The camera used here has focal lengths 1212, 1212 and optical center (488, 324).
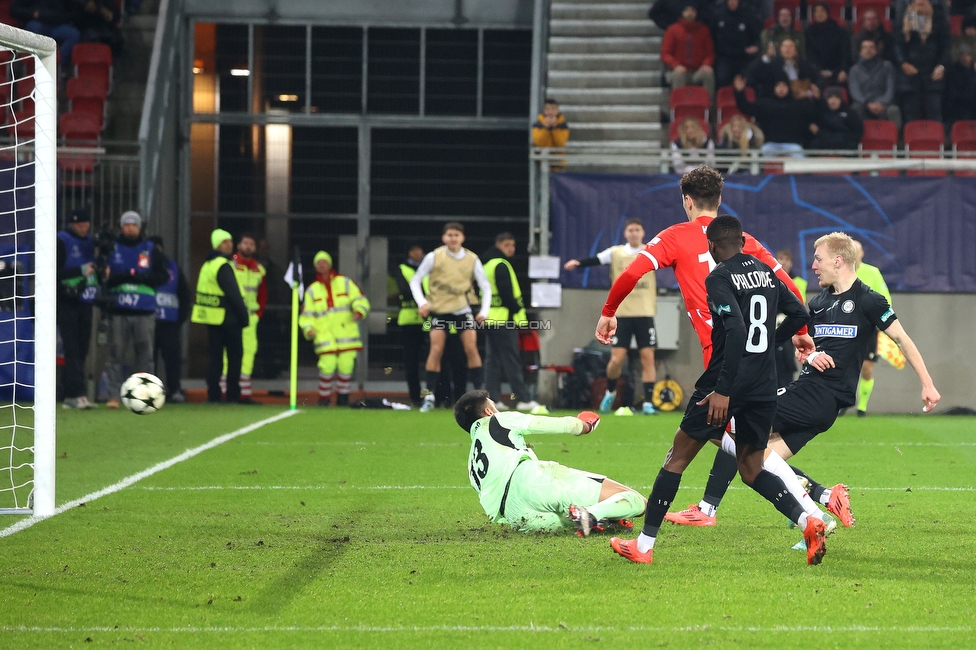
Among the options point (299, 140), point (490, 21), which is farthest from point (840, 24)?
point (299, 140)

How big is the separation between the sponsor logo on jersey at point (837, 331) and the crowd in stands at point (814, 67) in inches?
424

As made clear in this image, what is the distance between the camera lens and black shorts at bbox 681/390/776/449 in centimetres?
552

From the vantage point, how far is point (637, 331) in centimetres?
1452

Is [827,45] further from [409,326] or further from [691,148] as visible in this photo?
[409,326]

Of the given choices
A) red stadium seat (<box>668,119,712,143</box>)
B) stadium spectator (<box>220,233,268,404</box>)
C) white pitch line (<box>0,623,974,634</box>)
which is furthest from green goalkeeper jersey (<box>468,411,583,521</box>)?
red stadium seat (<box>668,119,712,143</box>)

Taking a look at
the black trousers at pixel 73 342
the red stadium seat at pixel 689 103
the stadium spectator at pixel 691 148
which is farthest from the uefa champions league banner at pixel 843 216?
the black trousers at pixel 73 342

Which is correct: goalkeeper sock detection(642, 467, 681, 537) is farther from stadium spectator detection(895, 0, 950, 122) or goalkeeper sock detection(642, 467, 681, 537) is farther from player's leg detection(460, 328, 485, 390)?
stadium spectator detection(895, 0, 950, 122)

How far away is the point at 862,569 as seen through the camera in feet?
18.3

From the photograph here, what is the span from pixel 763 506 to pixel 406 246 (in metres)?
12.4

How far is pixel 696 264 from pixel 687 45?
12927 millimetres

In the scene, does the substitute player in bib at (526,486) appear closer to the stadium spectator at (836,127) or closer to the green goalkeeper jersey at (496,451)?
the green goalkeeper jersey at (496,451)

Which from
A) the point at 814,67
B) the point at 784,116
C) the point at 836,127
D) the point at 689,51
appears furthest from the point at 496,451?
the point at 689,51

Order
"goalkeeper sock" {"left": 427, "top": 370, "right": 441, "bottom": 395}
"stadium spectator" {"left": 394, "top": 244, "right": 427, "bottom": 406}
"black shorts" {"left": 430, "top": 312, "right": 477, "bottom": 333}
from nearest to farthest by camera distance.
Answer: "black shorts" {"left": 430, "top": 312, "right": 477, "bottom": 333} < "goalkeeper sock" {"left": 427, "top": 370, "right": 441, "bottom": 395} < "stadium spectator" {"left": 394, "top": 244, "right": 427, "bottom": 406}

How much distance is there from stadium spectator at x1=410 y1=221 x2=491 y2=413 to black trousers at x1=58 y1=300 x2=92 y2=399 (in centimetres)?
395
